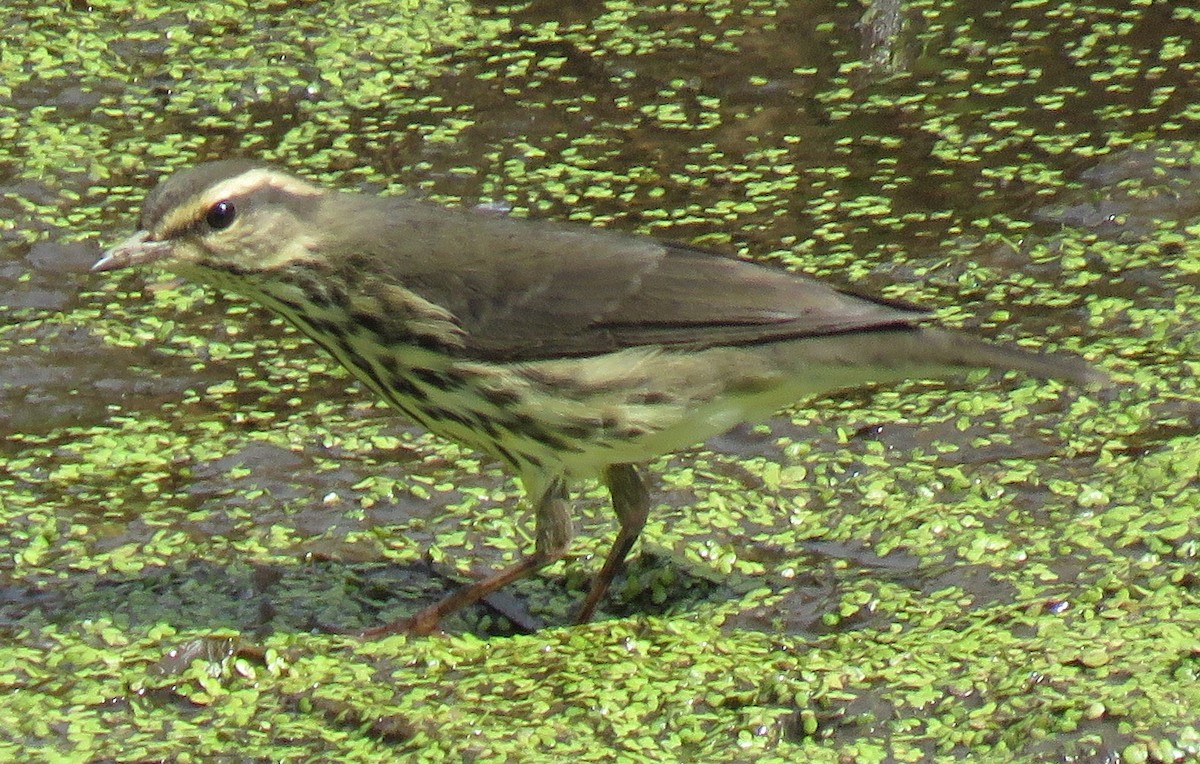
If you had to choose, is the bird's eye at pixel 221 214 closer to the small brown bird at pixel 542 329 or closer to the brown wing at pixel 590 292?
the small brown bird at pixel 542 329

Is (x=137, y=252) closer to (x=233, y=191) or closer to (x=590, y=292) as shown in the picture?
(x=233, y=191)

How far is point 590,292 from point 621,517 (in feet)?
2.27

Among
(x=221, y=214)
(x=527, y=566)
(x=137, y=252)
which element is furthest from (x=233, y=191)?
(x=527, y=566)

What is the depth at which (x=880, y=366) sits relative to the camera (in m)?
5.58

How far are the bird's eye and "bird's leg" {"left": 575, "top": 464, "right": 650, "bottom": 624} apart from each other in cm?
133

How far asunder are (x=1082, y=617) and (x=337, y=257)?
2364mm

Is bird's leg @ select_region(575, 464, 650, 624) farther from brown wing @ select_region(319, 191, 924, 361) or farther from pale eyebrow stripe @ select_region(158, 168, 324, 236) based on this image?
pale eyebrow stripe @ select_region(158, 168, 324, 236)

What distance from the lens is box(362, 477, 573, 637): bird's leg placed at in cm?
575

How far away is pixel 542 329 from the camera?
5.66m

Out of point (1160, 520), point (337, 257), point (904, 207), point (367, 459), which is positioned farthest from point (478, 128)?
point (1160, 520)

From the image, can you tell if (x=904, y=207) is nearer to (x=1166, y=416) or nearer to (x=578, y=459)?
(x=1166, y=416)

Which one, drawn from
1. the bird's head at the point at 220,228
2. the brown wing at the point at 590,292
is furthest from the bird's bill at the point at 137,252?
the brown wing at the point at 590,292

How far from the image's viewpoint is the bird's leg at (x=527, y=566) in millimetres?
5750

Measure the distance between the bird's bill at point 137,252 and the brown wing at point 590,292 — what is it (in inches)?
22.7
